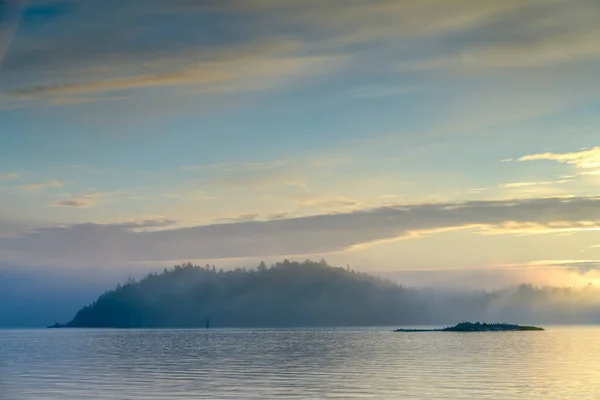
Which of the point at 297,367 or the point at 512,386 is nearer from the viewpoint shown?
the point at 512,386

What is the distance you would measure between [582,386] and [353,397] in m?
12.2

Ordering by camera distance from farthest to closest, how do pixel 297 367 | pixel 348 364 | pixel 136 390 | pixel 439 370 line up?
pixel 348 364 < pixel 297 367 < pixel 439 370 < pixel 136 390

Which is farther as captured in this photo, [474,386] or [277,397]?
[474,386]

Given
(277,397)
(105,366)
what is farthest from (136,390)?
(105,366)

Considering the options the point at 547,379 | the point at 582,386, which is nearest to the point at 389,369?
the point at 547,379

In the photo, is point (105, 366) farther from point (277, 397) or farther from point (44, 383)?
point (277, 397)

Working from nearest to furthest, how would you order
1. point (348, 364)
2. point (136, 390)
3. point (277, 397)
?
point (277, 397) → point (136, 390) → point (348, 364)

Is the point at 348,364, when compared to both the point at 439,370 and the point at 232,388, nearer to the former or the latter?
the point at 439,370

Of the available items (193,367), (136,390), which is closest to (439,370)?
(193,367)

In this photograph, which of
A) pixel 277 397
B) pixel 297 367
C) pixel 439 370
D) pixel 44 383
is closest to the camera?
pixel 277 397

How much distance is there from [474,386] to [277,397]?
10.7m

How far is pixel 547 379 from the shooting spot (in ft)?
142

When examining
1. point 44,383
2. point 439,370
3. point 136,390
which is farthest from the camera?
point 439,370

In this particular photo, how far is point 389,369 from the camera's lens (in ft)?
169
